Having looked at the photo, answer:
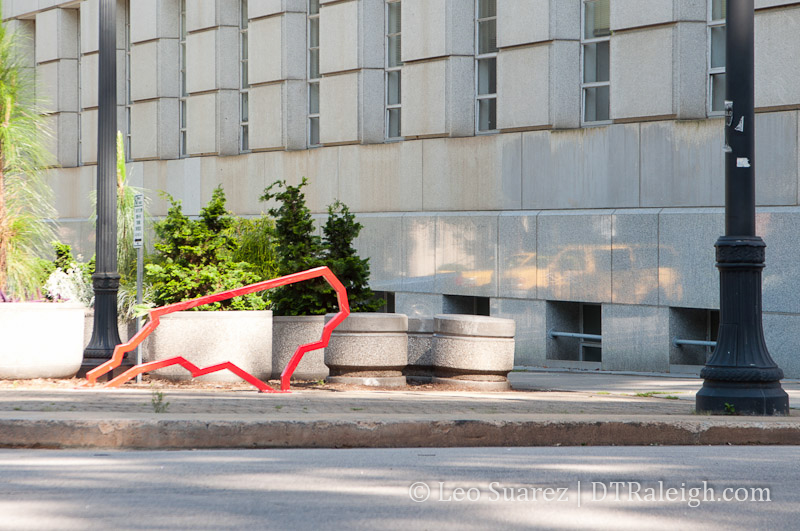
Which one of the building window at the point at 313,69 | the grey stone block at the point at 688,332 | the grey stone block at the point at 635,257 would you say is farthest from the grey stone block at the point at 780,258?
the building window at the point at 313,69

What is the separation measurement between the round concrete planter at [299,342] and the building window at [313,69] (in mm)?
9083

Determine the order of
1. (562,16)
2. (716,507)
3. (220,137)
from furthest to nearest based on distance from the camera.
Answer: (220,137) → (562,16) → (716,507)

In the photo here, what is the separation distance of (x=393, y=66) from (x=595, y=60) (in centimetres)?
449

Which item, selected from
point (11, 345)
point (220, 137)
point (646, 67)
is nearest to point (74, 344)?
point (11, 345)

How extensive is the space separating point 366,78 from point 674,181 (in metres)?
6.98

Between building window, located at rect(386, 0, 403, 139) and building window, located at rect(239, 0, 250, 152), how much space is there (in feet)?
13.9

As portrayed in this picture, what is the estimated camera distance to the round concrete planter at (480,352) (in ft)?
42.2

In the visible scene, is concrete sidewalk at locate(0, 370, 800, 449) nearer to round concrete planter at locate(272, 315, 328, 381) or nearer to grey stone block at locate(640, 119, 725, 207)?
round concrete planter at locate(272, 315, 328, 381)

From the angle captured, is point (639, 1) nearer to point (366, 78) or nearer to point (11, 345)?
point (366, 78)

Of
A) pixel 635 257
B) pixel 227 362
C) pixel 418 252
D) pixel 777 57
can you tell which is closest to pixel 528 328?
pixel 635 257

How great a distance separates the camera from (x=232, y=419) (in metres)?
8.66

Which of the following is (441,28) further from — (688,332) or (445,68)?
(688,332)

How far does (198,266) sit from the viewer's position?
14164mm

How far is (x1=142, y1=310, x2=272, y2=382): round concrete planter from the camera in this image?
13.2 meters
